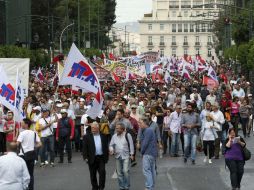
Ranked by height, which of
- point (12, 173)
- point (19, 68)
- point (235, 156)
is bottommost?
point (235, 156)

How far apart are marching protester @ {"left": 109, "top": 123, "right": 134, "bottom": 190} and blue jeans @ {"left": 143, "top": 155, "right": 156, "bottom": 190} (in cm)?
28

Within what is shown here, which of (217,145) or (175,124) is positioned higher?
(175,124)

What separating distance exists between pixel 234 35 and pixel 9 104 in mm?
52198

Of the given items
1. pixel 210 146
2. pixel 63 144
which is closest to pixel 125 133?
pixel 210 146

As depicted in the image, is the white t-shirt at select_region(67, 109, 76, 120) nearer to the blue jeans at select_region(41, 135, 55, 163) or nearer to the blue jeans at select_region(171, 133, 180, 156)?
the blue jeans at select_region(41, 135, 55, 163)

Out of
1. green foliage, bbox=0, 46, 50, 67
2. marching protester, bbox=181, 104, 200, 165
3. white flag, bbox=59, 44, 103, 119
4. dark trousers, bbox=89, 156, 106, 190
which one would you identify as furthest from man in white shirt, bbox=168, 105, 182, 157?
green foliage, bbox=0, 46, 50, 67

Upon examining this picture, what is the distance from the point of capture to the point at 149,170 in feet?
52.0

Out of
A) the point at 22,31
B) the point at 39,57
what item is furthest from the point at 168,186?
the point at 22,31

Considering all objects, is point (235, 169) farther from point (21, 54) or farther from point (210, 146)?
point (21, 54)

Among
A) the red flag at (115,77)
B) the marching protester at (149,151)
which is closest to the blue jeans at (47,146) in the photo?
the marching protester at (149,151)

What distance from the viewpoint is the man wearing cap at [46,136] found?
2083 cm

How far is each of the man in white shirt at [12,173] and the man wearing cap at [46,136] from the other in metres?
A: 9.12

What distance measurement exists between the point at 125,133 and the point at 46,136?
5.30m

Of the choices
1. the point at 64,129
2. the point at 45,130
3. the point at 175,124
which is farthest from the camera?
the point at 175,124
